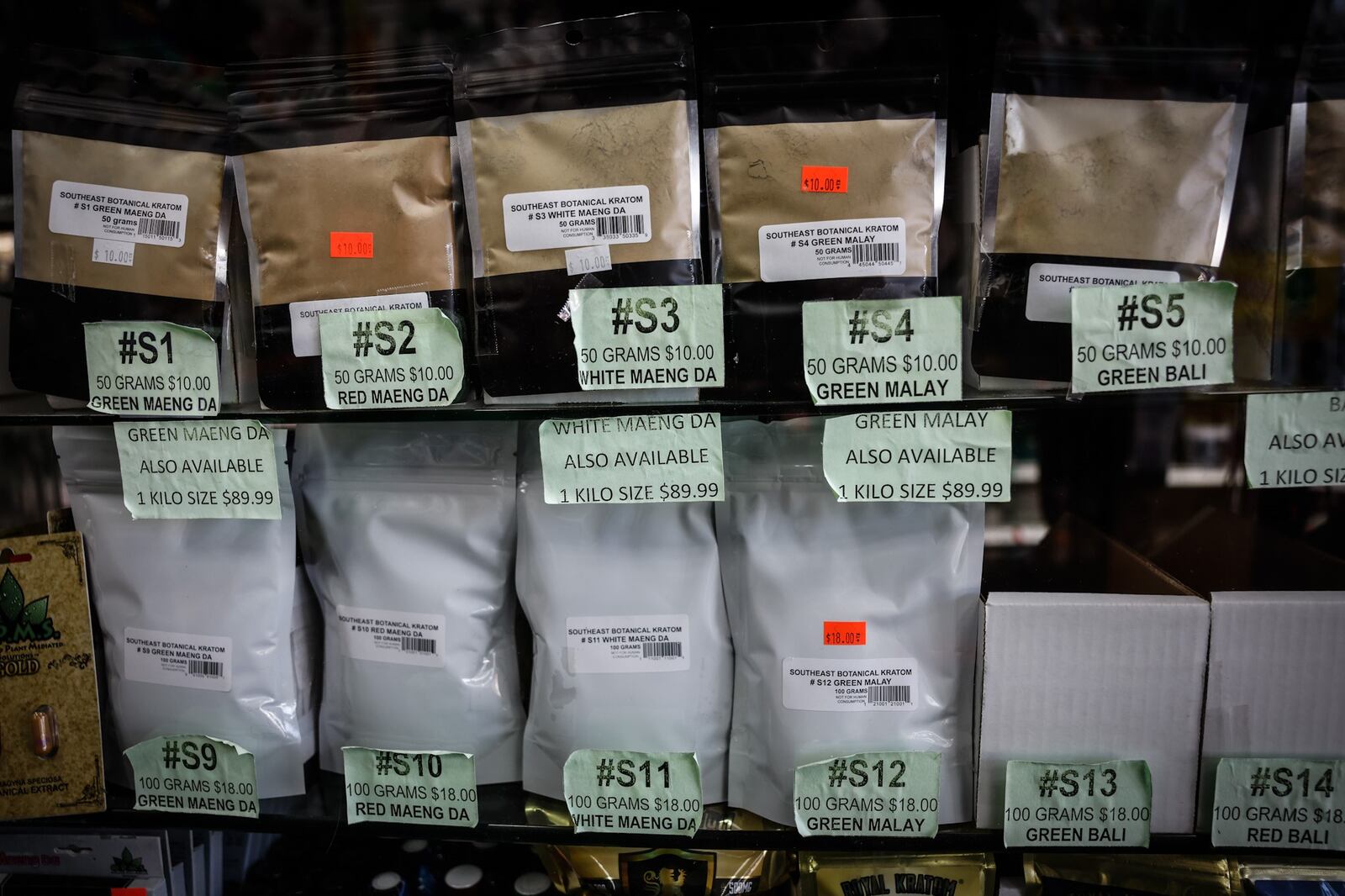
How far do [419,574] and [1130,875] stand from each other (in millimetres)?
968

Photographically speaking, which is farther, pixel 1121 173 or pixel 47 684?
pixel 47 684

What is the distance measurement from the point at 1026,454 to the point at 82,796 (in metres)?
1.42

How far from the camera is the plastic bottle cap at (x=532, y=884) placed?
1.17 m

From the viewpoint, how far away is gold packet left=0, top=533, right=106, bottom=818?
3.37 ft

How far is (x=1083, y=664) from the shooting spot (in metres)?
0.93

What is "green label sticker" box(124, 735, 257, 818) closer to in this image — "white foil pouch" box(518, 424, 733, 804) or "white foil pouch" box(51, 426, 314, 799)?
"white foil pouch" box(51, 426, 314, 799)

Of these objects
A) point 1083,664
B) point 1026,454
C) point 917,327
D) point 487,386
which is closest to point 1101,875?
point 1083,664

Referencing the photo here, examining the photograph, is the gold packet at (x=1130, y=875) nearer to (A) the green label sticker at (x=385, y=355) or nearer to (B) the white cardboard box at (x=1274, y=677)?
(B) the white cardboard box at (x=1274, y=677)

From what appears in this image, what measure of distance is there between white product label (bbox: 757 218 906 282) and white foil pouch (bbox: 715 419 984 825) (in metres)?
0.23

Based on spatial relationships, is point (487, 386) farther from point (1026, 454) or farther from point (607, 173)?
point (1026, 454)

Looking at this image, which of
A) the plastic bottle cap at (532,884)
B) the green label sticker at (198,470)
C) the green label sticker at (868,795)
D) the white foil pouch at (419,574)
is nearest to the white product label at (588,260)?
the white foil pouch at (419,574)

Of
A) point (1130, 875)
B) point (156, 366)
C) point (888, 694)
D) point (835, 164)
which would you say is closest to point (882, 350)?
point (835, 164)

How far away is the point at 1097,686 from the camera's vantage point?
3.07ft

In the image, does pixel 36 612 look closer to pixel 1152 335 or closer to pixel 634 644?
pixel 634 644
